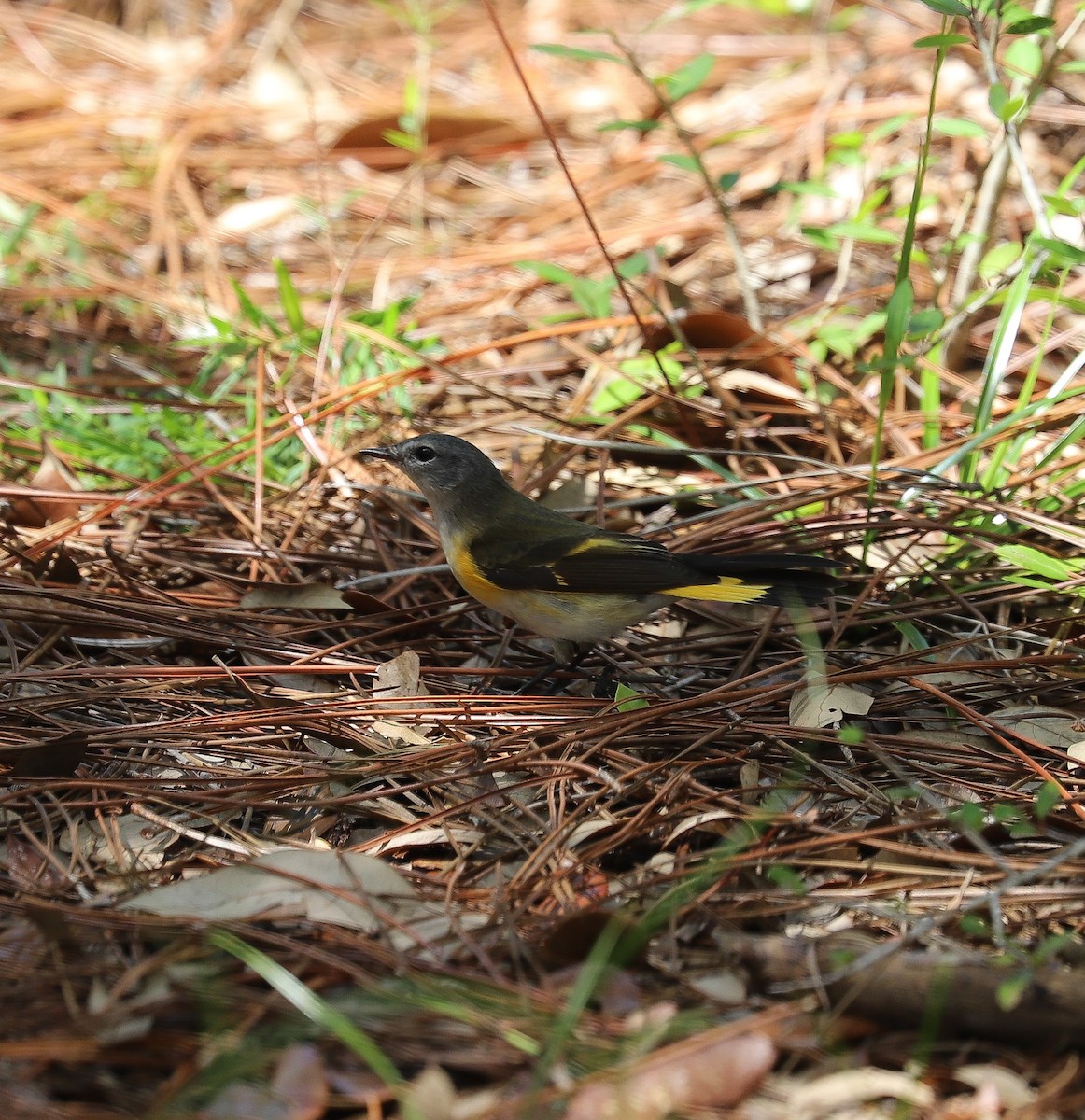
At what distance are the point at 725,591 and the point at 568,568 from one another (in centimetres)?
50

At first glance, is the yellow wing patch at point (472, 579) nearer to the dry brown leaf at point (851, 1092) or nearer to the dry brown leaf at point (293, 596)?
the dry brown leaf at point (293, 596)

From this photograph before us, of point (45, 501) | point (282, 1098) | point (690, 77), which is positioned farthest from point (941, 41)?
point (45, 501)

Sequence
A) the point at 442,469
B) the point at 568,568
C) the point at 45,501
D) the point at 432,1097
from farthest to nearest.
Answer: the point at 45,501 < the point at 442,469 < the point at 568,568 < the point at 432,1097

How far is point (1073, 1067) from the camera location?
1.86 metres

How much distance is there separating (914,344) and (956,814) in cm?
306

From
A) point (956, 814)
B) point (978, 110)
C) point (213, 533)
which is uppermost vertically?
point (978, 110)

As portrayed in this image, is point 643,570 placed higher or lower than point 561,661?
higher

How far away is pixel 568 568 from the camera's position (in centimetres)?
341

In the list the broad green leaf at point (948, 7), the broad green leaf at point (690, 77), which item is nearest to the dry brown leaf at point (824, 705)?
the broad green leaf at point (948, 7)

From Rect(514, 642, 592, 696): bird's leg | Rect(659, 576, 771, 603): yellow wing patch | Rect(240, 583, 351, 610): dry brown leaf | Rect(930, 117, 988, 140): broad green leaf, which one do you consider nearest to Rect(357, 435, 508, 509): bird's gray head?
Rect(240, 583, 351, 610): dry brown leaf

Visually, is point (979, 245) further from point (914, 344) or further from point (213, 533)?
point (213, 533)

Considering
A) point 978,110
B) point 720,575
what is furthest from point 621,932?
point 978,110

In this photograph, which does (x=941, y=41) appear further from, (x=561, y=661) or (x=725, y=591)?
(x=561, y=661)

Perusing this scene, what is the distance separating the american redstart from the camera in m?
3.20
